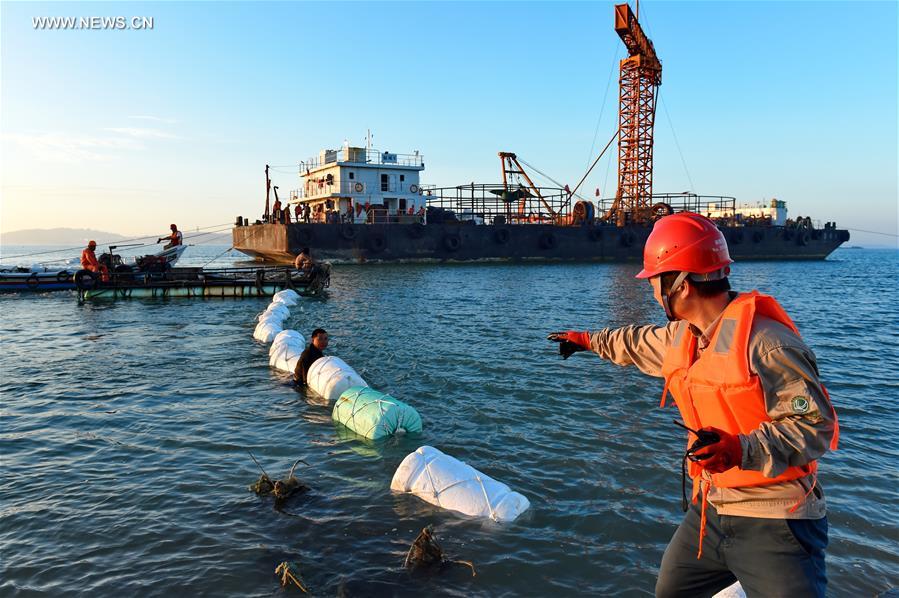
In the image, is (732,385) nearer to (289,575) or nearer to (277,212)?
(289,575)

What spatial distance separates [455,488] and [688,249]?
4239mm

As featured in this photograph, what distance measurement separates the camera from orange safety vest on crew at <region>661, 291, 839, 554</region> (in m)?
2.24

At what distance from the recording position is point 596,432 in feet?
28.1

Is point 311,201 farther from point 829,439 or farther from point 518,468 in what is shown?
point 829,439

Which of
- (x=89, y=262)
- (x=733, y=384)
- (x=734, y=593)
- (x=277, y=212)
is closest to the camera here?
(x=733, y=384)

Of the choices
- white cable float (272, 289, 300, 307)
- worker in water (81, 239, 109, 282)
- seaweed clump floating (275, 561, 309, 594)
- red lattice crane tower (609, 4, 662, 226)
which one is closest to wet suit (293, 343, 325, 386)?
seaweed clump floating (275, 561, 309, 594)

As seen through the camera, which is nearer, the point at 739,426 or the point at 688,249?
the point at 739,426

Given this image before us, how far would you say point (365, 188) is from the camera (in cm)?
4772

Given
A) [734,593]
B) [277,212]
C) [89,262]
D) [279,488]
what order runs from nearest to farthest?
[734,593] < [279,488] < [89,262] < [277,212]

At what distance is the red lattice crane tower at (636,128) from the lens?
5409cm

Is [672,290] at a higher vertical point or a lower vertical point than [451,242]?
lower

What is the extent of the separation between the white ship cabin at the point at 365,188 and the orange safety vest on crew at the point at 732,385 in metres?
43.0

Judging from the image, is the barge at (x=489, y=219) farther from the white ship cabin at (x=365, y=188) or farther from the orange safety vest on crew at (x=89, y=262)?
the orange safety vest on crew at (x=89, y=262)

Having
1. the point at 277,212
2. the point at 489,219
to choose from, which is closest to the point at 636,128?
the point at 489,219
